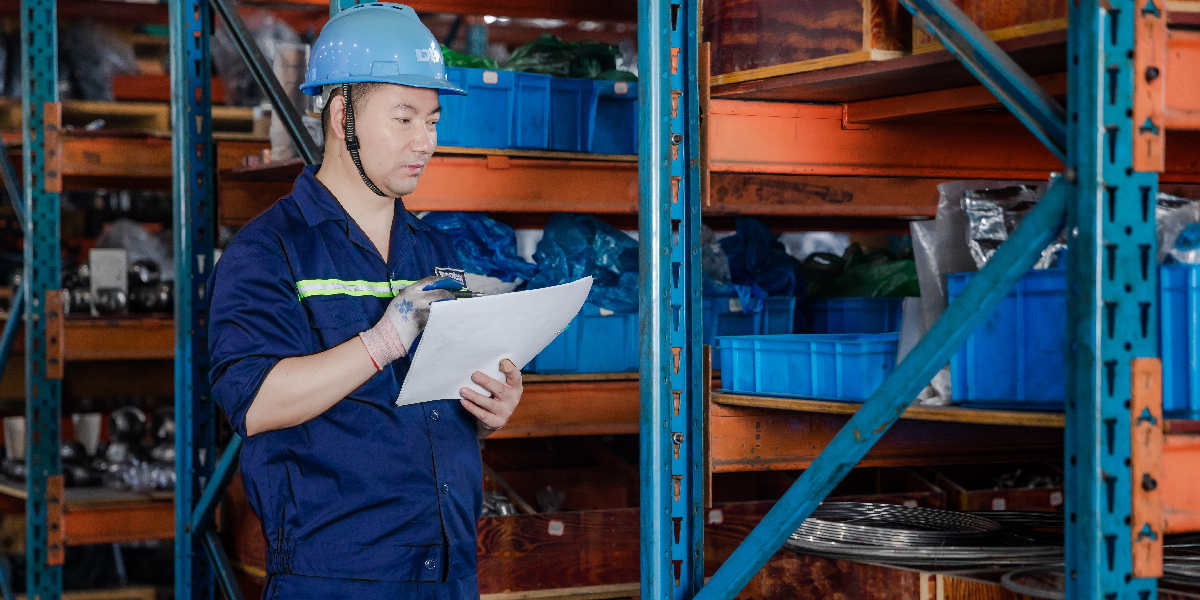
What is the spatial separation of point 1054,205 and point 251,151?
3.89m

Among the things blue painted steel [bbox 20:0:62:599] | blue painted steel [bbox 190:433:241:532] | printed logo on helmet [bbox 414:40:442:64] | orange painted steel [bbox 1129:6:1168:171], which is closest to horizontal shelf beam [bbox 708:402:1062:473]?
printed logo on helmet [bbox 414:40:442:64]

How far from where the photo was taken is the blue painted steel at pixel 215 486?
4105mm

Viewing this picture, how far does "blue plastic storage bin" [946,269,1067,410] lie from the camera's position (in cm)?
238

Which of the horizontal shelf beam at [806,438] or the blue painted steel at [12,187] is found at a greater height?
the blue painted steel at [12,187]

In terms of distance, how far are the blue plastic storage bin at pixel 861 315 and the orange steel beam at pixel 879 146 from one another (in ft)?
1.75

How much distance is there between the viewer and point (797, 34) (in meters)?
2.98

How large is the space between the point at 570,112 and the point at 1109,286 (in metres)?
2.63

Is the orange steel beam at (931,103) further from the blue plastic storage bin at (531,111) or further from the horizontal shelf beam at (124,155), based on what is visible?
the horizontal shelf beam at (124,155)

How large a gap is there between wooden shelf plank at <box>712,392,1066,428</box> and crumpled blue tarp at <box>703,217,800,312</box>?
151 cm

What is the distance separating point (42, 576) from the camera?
499 cm

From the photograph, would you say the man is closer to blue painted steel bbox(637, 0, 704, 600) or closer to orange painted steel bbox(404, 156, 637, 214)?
blue painted steel bbox(637, 0, 704, 600)

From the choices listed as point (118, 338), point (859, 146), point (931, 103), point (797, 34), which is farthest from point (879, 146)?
point (118, 338)

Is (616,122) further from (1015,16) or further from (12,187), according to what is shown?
(12,187)

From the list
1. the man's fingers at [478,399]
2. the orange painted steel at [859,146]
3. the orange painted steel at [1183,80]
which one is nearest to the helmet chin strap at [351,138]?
the man's fingers at [478,399]
